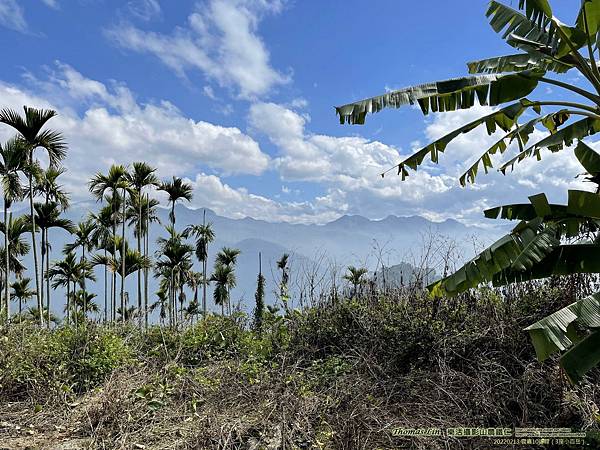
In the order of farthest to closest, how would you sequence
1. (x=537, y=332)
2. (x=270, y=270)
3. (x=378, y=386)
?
(x=270, y=270) → (x=378, y=386) → (x=537, y=332)

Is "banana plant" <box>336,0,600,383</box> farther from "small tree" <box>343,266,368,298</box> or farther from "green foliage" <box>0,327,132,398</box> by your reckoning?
"green foliage" <box>0,327,132,398</box>

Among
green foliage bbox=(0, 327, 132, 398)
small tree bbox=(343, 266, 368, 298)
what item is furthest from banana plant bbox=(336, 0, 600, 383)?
green foliage bbox=(0, 327, 132, 398)

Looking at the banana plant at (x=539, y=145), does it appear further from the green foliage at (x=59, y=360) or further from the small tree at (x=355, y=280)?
the green foliage at (x=59, y=360)

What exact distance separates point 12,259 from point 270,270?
2239 centimetres

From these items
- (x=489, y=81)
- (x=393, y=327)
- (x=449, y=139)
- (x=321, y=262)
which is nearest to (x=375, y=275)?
(x=321, y=262)

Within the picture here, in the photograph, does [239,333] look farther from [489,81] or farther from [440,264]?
[489,81]

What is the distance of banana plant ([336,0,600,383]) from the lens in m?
3.24

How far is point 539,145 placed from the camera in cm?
543

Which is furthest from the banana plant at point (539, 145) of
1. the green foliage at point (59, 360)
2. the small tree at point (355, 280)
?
the green foliage at point (59, 360)

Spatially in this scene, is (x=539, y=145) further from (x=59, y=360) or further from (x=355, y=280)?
(x=59, y=360)

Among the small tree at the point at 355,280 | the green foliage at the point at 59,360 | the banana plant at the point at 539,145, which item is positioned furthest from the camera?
the small tree at the point at 355,280

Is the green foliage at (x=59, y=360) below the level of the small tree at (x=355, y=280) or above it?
below

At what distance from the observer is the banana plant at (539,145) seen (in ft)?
10.6

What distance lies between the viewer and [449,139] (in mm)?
4660
